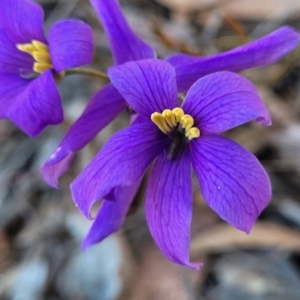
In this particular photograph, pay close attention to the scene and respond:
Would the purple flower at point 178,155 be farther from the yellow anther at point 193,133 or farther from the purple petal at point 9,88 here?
the purple petal at point 9,88

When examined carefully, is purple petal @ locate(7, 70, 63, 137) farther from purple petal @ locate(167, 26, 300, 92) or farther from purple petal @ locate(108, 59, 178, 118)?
purple petal @ locate(167, 26, 300, 92)

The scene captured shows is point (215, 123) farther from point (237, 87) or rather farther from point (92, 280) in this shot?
point (92, 280)

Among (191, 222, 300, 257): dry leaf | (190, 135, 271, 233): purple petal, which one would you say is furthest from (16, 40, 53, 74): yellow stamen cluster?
(191, 222, 300, 257): dry leaf

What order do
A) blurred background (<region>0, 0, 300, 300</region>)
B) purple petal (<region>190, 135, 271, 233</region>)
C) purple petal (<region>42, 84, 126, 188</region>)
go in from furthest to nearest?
blurred background (<region>0, 0, 300, 300</region>) → purple petal (<region>42, 84, 126, 188</region>) → purple petal (<region>190, 135, 271, 233</region>)

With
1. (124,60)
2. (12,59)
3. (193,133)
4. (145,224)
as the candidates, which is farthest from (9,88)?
(145,224)

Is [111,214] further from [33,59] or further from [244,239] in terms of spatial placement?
[244,239]

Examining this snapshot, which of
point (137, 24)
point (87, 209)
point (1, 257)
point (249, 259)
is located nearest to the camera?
point (87, 209)

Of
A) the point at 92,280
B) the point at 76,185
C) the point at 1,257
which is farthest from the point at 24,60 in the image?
the point at 1,257
